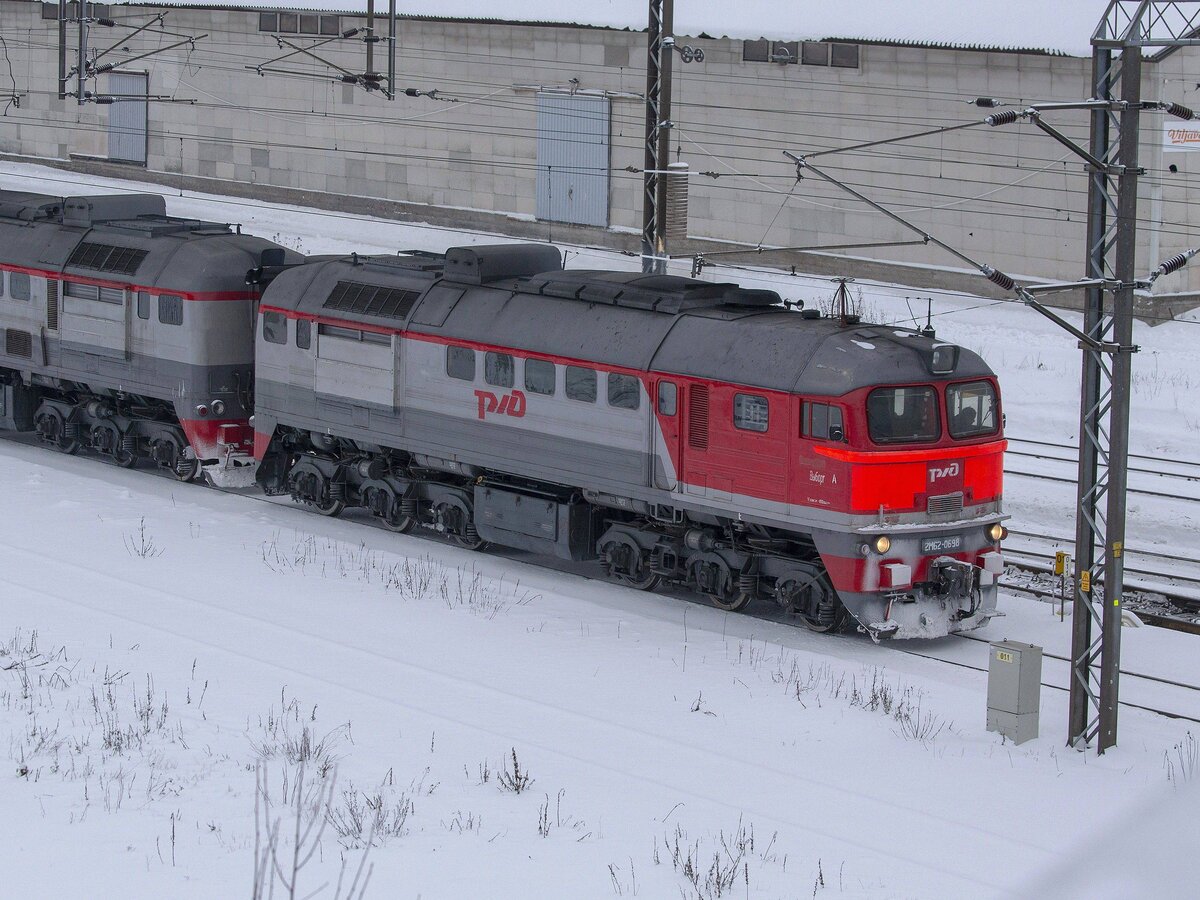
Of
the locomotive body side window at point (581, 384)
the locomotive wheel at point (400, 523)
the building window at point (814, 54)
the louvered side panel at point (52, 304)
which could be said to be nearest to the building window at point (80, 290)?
the louvered side panel at point (52, 304)

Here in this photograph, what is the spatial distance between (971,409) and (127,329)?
44.4 feet

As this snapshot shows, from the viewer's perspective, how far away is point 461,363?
21.7 meters

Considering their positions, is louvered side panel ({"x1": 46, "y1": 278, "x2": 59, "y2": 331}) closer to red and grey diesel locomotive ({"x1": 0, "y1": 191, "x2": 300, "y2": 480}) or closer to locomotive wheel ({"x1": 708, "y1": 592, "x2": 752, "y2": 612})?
red and grey diesel locomotive ({"x1": 0, "y1": 191, "x2": 300, "y2": 480})

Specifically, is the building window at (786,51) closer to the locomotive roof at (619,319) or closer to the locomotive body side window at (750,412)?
the locomotive roof at (619,319)

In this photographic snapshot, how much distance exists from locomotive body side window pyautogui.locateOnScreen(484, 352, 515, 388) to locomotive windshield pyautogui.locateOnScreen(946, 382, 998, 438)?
566 centimetres

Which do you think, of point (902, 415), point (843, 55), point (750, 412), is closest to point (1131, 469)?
point (902, 415)

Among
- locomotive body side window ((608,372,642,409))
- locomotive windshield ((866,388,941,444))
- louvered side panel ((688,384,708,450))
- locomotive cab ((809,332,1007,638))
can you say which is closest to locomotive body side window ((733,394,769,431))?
louvered side panel ((688,384,708,450))

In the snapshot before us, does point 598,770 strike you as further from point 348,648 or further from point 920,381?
point 920,381

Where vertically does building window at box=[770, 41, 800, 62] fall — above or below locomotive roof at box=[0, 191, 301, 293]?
above

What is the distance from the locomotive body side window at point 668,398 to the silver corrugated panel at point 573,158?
22.9 metres

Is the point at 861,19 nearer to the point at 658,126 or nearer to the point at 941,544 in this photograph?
the point at 658,126

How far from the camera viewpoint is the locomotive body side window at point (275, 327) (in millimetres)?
24031

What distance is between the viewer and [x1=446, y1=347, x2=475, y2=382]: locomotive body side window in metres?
21.6

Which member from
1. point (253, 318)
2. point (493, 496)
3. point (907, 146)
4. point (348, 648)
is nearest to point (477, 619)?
point (348, 648)
